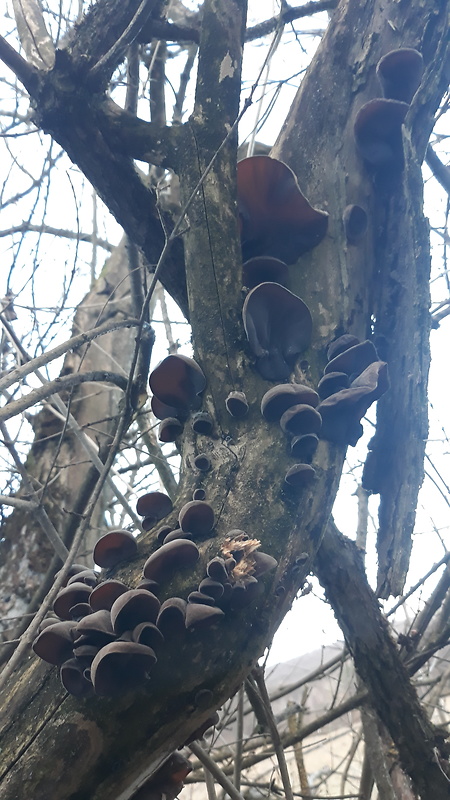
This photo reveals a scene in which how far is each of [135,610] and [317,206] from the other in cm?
174

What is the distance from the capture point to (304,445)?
194cm

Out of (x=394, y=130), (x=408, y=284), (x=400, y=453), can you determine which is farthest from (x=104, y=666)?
(x=394, y=130)

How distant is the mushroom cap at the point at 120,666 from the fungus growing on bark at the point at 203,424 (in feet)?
2.49

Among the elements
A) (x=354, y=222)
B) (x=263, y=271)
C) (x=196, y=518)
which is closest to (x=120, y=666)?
(x=196, y=518)

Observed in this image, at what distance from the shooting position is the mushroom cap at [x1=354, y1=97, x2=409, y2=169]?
2.50 metres

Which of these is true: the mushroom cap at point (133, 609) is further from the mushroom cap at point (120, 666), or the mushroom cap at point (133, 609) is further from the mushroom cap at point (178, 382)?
the mushroom cap at point (178, 382)

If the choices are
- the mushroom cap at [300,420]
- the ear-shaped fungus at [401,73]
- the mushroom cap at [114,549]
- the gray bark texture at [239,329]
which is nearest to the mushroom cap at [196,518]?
the gray bark texture at [239,329]

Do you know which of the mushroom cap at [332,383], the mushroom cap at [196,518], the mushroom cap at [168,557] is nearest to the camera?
the mushroom cap at [168,557]

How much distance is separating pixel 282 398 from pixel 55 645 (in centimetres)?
96

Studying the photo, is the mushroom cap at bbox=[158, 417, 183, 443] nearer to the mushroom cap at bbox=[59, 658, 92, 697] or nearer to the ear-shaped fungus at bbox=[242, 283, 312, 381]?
the ear-shaped fungus at bbox=[242, 283, 312, 381]

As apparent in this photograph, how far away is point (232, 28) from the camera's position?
2.57 metres

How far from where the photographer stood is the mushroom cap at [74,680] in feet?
4.86

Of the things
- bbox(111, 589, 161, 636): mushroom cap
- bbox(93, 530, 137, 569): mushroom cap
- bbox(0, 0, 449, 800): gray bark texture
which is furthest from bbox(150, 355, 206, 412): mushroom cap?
bbox(111, 589, 161, 636): mushroom cap

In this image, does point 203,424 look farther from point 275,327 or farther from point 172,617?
point 172,617
